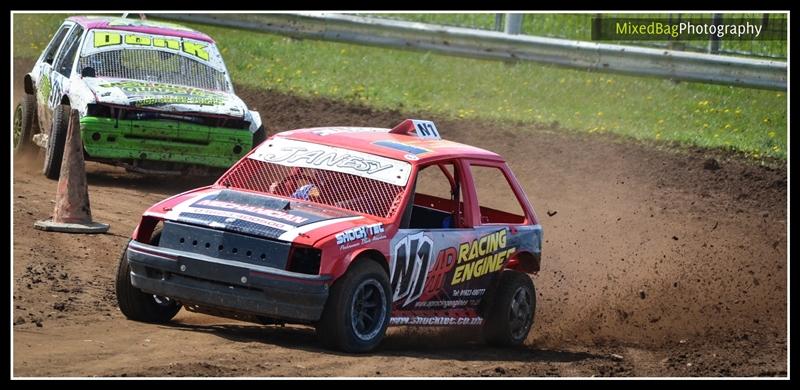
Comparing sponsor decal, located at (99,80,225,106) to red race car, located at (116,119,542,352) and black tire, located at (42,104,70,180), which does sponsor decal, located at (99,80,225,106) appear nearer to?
black tire, located at (42,104,70,180)

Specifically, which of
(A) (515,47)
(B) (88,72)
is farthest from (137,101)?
(A) (515,47)

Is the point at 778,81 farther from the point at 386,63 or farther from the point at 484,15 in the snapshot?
the point at 386,63

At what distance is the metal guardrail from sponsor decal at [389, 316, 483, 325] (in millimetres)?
8971

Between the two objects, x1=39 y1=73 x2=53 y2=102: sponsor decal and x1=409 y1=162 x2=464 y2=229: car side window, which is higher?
x1=39 y1=73 x2=53 y2=102: sponsor decal

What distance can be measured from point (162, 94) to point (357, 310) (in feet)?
20.4

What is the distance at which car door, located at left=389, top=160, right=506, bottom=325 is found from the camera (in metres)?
8.48

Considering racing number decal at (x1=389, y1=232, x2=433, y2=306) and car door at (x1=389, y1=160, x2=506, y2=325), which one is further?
car door at (x1=389, y1=160, x2=506, y2=325)

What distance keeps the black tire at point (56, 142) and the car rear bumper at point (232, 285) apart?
546 centimetres

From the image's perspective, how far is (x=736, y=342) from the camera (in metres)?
9.75

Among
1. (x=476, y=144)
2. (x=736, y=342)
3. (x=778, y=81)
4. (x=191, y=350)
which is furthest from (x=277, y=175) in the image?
(x=778, y=81)

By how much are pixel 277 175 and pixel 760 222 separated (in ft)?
22.3

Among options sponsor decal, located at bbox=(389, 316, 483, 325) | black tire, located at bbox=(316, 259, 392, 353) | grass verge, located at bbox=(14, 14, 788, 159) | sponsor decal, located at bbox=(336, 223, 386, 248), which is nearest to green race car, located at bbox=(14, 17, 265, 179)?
grass verge, located at bbox=(14, 14, 788, 159)

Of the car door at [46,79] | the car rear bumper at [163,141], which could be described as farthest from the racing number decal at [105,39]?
the car rear bumper at [163,141]

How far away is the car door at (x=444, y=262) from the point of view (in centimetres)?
848
